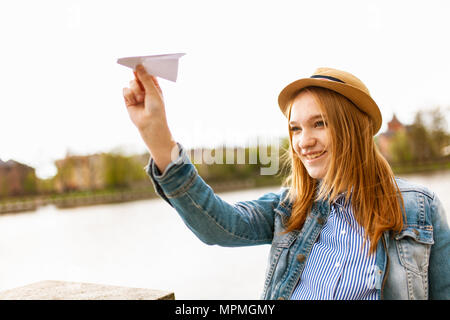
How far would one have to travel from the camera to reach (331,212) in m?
1.55

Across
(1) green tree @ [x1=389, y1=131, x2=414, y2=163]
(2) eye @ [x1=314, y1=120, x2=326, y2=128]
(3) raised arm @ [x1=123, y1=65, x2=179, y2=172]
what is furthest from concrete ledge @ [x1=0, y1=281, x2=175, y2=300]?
(1) green tree @ [x1=389, y1=131, x2=414, y2=163]

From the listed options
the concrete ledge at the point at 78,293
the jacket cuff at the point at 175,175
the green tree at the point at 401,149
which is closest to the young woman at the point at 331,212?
the jacket cuff at the point at 175,175

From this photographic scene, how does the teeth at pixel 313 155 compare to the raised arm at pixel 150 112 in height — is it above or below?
below

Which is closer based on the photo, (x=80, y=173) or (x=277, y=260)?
(x=277, y=260)

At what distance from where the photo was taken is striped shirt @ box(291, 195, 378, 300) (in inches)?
52.1

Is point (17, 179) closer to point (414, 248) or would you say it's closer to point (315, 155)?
point (315, 155)

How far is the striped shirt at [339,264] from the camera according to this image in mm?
1322

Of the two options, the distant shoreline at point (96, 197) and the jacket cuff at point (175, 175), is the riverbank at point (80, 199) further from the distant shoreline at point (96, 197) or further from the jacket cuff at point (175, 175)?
the jacket cuff at point (175, 175)

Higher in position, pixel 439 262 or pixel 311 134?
pixel 311 134

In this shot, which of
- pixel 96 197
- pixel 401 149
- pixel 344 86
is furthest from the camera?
pixel 401 149

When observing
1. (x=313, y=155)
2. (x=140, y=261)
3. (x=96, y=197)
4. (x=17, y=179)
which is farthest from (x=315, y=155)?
(x=17, y=179)

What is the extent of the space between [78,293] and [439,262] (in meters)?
1.41

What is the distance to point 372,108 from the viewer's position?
149cm

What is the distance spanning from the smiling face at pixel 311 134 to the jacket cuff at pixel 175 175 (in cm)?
47
